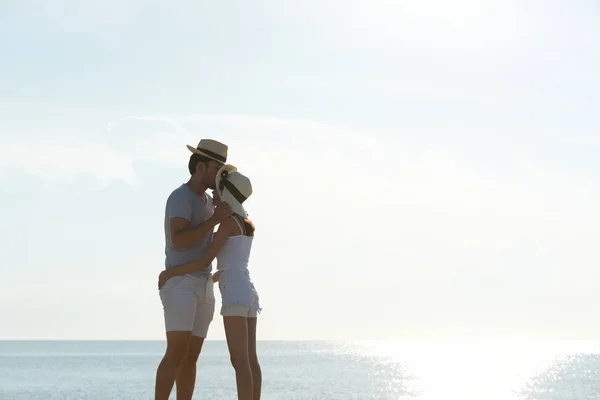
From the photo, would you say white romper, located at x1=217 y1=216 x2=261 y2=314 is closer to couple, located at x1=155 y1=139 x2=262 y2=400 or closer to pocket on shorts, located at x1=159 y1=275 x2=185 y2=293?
couple, located at x1=155 y1=139 x2=262 y2=400

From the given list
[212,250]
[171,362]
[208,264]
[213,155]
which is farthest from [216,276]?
[213,155]

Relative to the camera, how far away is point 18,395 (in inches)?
3029

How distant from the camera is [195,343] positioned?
9.82 meters

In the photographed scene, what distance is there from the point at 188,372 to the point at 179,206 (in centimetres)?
158

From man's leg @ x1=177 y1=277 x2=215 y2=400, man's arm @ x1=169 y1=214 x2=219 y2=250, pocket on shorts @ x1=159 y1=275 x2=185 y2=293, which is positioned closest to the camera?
man's arm @ x1=169 y1=214 x2=219 y2=250

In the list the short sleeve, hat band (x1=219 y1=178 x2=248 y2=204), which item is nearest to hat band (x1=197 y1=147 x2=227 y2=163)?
hat band (x1=219 y1=178 x2=248 y2=204)

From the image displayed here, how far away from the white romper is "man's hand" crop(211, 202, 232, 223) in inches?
4.0

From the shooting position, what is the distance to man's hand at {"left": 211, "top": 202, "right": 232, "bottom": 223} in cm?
931

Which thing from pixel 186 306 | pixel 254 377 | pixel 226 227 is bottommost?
pixel 254 377

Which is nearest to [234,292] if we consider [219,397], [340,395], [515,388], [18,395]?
[219,397]

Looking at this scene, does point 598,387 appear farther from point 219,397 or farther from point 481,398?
point 219,397

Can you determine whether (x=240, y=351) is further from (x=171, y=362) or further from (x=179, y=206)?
(x=179, y=206)

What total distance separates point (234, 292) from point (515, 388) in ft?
277

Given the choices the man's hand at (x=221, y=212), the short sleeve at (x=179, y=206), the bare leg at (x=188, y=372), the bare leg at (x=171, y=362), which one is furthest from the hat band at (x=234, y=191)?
the bare leg at (x=188, y=372)
